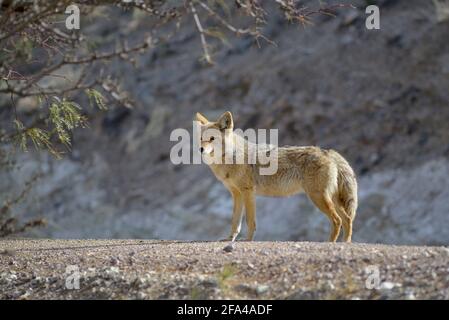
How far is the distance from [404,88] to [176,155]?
5841 millimetres

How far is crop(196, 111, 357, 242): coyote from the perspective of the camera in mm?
10750

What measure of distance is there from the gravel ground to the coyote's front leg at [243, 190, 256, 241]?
137 centimetres

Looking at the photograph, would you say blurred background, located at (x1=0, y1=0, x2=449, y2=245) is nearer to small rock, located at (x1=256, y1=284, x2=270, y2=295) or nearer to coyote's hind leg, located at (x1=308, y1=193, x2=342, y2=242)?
coyote's hind leg, located at (x1=308, y1=193, x2=342, y2=242)

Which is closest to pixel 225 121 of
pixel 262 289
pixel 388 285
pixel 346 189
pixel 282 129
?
pixel 346 189

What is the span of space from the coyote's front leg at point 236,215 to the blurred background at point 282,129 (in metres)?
6.30

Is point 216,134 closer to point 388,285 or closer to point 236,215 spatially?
point 236,215

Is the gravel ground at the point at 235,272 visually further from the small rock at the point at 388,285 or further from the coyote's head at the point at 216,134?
the coyote's head at the point at 216,134

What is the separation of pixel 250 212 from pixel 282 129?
8765mm

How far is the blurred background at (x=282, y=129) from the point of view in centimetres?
1755

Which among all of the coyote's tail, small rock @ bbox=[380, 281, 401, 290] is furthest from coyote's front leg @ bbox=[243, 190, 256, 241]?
small rock @ bbox=[380, 281, 401, 290]

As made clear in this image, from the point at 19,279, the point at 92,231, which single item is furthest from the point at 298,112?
the point at 19,279

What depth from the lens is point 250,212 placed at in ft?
36.1

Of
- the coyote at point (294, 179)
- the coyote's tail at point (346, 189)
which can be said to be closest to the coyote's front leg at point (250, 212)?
the coyote at point (294, 179)

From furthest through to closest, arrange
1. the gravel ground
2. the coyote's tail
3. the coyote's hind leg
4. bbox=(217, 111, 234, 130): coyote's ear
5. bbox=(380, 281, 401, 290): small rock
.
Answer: bbox=(217, 111, 234, 130): coyote's ear < the coyote's tail < the coyote's hind leg < the gravel ground < bbox=(380, 281, 401, 290): small rock
